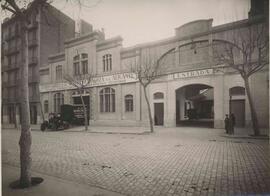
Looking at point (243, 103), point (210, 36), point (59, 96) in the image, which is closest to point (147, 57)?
point (210, 36)

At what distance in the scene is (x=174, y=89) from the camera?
16875 millimetres

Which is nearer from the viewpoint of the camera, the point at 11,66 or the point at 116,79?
the point at 116,79

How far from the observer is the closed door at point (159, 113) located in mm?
17898

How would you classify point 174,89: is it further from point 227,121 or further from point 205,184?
point 205,184

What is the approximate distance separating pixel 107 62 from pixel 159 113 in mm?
7492

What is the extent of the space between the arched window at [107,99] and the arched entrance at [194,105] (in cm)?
636

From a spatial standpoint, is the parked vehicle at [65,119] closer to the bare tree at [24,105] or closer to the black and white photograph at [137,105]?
the black and white photograph at [137,105]

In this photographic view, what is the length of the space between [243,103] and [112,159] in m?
11.6

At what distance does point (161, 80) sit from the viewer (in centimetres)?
1752

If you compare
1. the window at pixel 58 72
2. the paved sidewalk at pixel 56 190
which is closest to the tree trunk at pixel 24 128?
the paved sidewalk at pixel 56 190

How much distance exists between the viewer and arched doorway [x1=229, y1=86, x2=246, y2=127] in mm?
14270

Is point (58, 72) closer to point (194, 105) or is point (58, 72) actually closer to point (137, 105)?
point (137, 105)

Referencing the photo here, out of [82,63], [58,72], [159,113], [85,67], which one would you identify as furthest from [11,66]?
[159,113]

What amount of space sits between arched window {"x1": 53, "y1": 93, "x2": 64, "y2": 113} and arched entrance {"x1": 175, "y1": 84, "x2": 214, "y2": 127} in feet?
44.9
